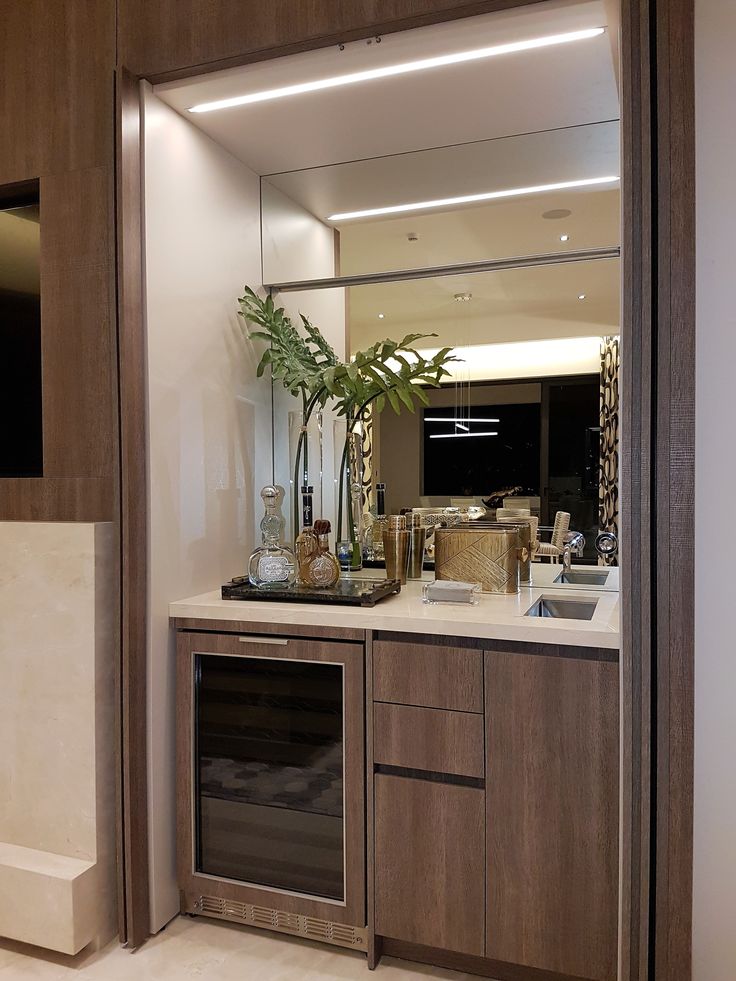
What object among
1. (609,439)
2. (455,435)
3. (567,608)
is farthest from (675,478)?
(455,435)

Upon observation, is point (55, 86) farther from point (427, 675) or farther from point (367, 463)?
point (427, 675)

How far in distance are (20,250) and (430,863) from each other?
2.10 m

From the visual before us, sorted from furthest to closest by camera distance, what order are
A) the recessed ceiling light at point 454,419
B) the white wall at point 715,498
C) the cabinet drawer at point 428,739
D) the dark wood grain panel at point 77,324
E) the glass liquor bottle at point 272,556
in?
the recessed ceiling light at point 454,419 → the glass liquor bottle at point 272,556 → the dark wood grain panel at point 77,324 → the cabinet drawer at point 428,739 → the white wall at point 715,498

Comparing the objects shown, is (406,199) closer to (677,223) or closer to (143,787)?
(677,223)

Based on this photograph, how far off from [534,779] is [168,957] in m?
1.13

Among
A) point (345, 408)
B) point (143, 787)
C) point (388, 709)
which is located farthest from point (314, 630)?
point (345, 408)

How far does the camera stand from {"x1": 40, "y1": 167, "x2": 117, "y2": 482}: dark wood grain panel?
6.82 ft

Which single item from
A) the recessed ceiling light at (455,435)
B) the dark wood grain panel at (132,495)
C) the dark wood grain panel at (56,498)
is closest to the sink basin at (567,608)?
the recessed ceiling light at (455,435)

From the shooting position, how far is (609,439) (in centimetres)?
230

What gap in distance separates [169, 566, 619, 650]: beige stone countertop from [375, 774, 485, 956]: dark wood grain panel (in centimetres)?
41

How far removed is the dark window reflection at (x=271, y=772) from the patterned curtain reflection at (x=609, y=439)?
97 cm

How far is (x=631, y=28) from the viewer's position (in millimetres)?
1577

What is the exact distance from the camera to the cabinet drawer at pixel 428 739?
1875 millimetres

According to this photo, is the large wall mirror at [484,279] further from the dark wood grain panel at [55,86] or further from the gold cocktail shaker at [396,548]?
the dark wood grain panel at [55,86]
